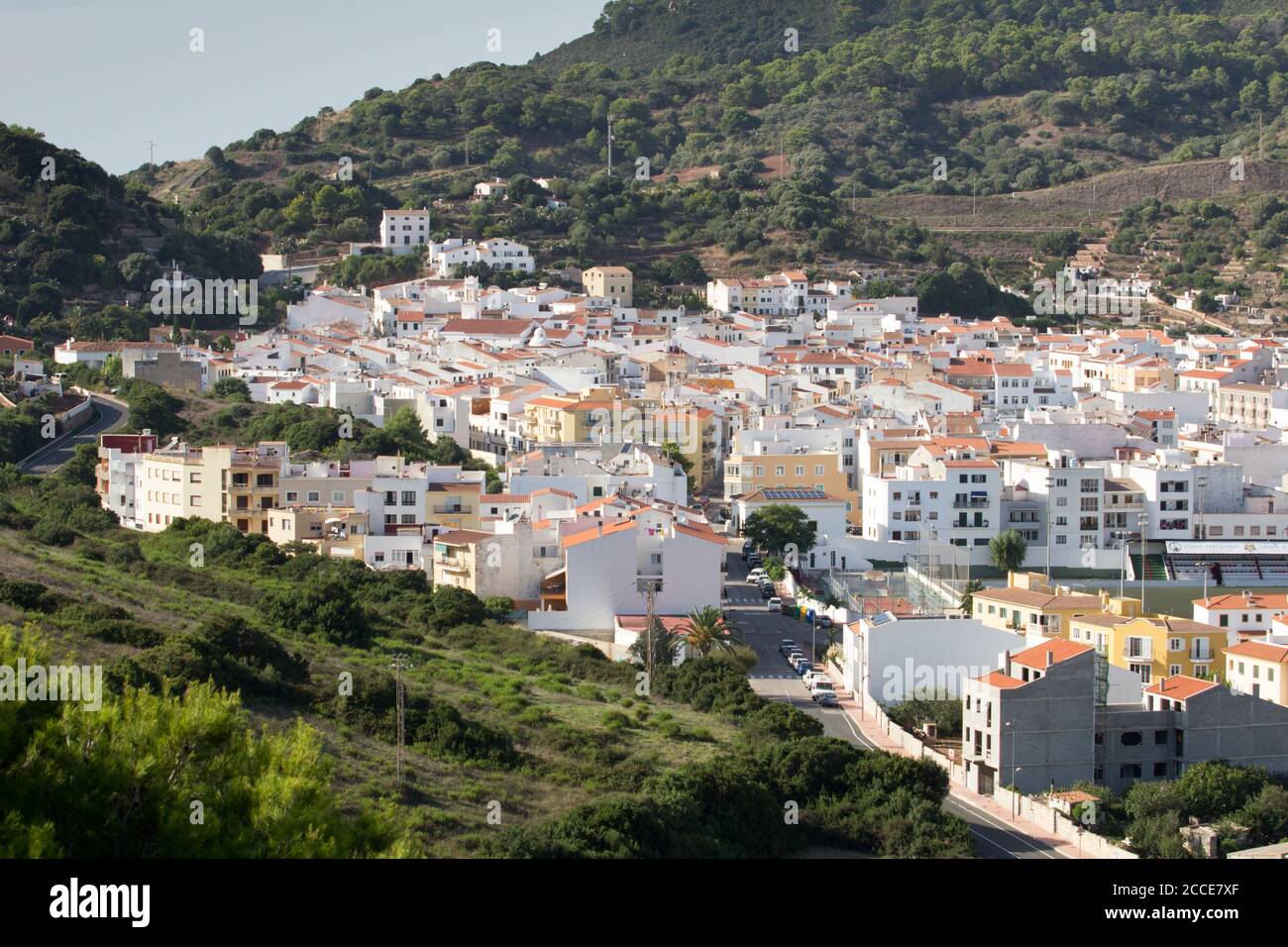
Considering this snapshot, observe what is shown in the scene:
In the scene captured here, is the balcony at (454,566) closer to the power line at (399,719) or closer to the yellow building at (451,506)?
the yellow building at (451,506)

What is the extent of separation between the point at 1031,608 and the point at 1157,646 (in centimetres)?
167

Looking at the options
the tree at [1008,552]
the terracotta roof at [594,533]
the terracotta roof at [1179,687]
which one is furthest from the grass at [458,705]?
the tree at [1008,552]

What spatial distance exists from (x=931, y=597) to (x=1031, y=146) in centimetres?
6101

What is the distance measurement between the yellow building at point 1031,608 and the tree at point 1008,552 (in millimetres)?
4579

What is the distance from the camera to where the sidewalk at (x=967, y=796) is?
1647 cm

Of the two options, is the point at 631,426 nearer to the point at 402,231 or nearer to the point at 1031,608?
the point at 1031,608

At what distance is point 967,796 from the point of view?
18.2m

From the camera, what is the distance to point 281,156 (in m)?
68.9

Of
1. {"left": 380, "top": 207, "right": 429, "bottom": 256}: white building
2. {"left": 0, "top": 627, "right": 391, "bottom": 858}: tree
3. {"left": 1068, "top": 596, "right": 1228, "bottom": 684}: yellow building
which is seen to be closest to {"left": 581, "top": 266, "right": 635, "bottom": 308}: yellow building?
{"left": 380, "top": 207, "right": 429, "bottom": 256}: white building

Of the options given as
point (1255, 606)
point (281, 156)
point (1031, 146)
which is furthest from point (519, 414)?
point (1031, 146)

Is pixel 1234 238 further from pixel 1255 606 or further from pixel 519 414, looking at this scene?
pixel 1255 606

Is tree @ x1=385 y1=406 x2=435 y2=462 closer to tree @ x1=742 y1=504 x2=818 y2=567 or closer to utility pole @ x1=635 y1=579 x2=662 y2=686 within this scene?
tree @ x1=742 y1=504 x2=818 y2=567

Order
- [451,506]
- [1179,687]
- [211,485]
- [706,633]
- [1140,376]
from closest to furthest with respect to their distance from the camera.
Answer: [1179,687] < [706,633] < [451,506] < [211,485] < [1140,376]

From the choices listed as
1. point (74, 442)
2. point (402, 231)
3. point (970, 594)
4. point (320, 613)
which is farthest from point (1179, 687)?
point (402, 231)
